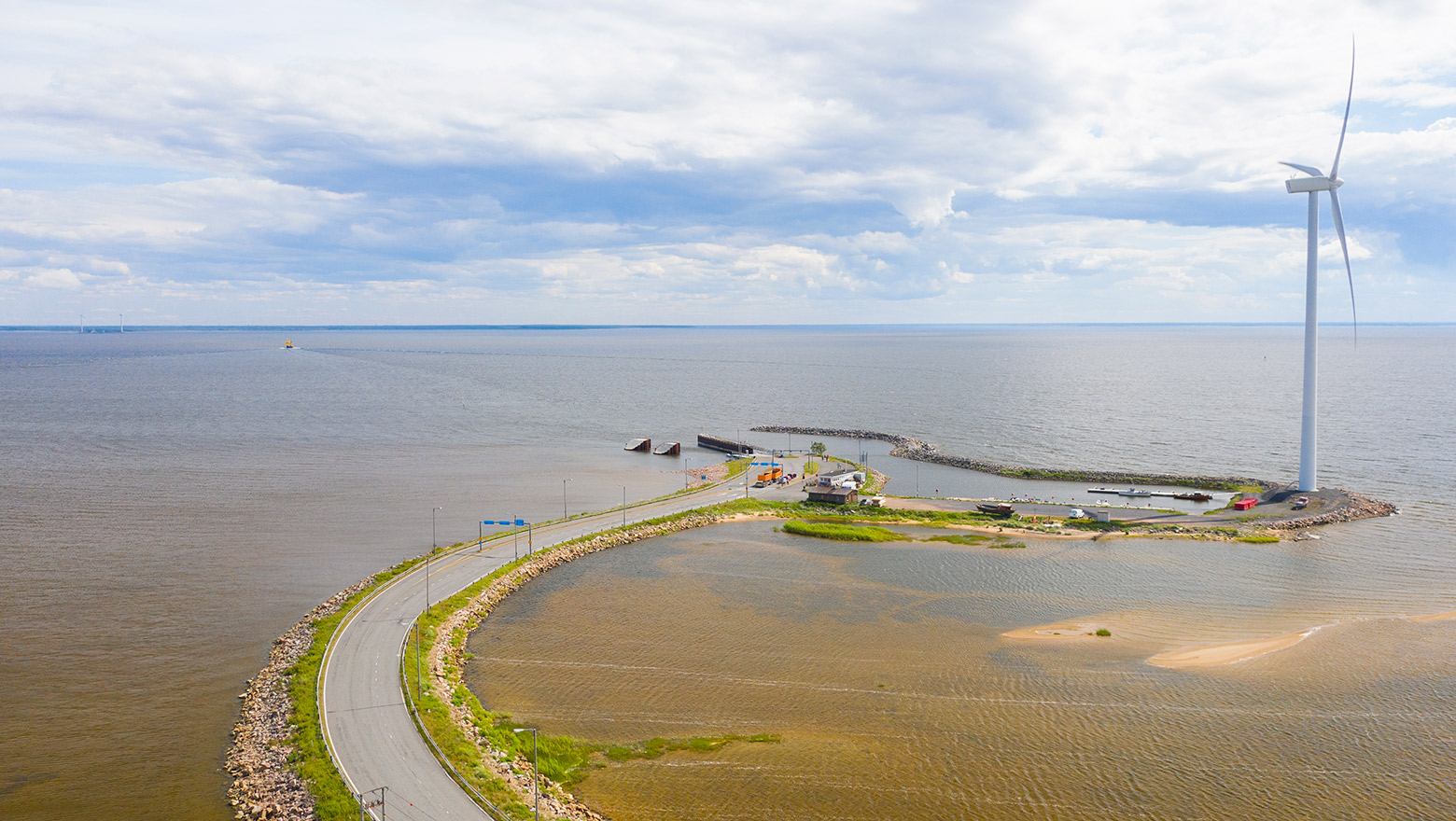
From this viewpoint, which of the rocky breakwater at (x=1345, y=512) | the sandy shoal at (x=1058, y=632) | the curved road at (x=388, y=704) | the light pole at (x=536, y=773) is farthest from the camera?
the rocky breakwater at (x=1345, y=512)

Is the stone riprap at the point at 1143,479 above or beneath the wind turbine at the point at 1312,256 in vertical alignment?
beneath

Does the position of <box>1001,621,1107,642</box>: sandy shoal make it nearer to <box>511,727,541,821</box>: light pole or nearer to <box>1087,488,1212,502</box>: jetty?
<box>511,727,541,821</box>: light pole

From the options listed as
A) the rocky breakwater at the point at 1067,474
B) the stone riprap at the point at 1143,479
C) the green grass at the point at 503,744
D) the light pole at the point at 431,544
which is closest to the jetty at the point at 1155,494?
the rocky breakwater at the point at 1067,474

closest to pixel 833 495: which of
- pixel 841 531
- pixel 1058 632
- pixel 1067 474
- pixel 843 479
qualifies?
pixel 841 531

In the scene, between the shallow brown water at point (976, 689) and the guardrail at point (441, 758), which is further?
the shallow brown water at point (976, 689)

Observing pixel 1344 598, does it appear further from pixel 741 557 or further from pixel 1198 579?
pixel 741 557

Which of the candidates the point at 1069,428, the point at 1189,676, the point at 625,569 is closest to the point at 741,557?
the point at 625,569

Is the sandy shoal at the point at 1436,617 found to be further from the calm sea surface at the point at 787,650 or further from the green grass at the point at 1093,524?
the green grass at the point at 1093,524
